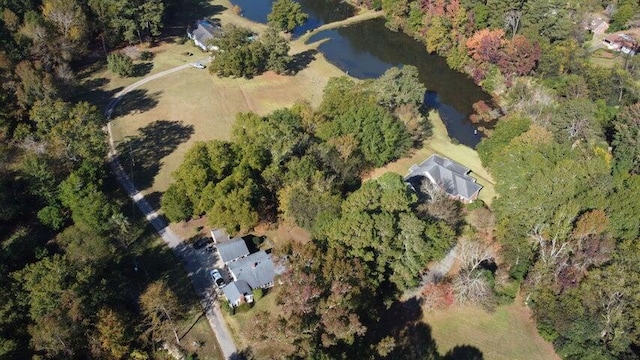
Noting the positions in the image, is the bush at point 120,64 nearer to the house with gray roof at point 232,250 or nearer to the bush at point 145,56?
the bush at point 145,56

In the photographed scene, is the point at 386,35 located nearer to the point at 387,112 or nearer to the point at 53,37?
the point at 387,112

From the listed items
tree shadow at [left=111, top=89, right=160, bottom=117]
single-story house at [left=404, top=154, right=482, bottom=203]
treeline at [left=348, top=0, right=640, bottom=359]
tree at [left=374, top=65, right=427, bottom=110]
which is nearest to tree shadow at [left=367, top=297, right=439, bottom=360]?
treeline at [left=348, top=0, right=640, bottom=359]

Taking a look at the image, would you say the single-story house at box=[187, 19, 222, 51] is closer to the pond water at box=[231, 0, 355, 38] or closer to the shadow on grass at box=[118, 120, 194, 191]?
the pond water at box=[231, 0, 355, 38]

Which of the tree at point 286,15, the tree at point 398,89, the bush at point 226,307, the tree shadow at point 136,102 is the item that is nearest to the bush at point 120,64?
the tree shadow at point 136,102

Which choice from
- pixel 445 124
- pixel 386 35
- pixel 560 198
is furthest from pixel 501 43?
pixel 560 198

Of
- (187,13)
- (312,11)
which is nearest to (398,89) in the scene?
(312,11)

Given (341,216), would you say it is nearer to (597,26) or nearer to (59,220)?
(59,220)

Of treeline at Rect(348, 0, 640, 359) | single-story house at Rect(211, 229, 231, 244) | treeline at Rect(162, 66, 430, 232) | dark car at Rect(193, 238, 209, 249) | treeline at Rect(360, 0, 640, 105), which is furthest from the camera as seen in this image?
treeline at Rect(360, 0, 640, 105)
